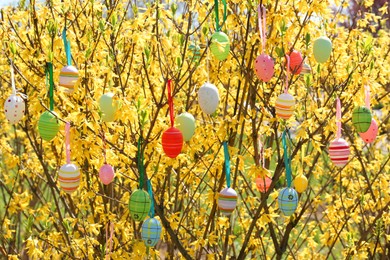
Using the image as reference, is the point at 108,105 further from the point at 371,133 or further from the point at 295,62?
the point at 371,133

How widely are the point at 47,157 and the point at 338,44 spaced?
236 cm

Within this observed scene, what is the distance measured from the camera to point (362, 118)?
3.41m

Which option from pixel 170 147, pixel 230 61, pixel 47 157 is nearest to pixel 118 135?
pixel 170 147

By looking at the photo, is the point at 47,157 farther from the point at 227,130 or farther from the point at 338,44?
the point at 338,44

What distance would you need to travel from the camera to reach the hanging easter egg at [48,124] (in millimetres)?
3111

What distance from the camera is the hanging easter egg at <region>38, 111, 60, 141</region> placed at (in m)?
3.11

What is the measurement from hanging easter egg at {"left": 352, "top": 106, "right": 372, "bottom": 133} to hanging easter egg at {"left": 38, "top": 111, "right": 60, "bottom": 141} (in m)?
1.52

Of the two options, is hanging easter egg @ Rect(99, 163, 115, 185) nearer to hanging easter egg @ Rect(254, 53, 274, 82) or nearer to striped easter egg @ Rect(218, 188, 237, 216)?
striped easter egg @ Rect(218, 188, 237, 216)

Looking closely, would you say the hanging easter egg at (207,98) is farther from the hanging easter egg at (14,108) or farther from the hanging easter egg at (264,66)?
the hanging easter egg at (14,108)

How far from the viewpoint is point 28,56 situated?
12.2ft

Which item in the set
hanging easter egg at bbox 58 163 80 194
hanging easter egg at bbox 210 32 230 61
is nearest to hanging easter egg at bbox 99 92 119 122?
hanging easter egg at bbox 58 163 80 194

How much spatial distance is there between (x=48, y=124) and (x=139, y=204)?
578 millimetres

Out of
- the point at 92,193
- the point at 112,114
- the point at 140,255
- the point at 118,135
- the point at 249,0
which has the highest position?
the point at 249,0

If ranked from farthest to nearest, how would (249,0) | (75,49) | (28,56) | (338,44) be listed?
(338,44) → (75,49) → (28,56) → (249,0)
